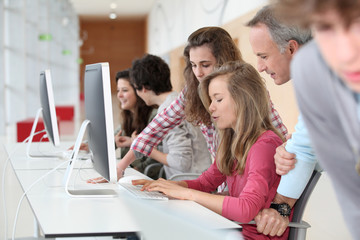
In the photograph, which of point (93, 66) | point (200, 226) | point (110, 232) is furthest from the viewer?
point (93, 66)

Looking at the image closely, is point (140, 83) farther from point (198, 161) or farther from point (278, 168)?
point (278, 168)

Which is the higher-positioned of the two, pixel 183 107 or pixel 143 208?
pixel 183 107

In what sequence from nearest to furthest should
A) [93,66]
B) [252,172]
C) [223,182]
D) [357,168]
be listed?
[357,168], [252,172], [93,66], [223,182]

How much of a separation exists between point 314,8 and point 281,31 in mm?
1292

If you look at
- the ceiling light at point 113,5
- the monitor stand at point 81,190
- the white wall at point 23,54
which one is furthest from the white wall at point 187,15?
the white wall at point 23,54

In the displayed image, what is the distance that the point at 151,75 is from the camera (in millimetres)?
3730

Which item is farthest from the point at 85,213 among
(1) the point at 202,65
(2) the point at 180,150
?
(2) the point at 180,150

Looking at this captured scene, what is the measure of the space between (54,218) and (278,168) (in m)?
0.80

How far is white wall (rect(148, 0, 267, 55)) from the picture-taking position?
5.86 meters

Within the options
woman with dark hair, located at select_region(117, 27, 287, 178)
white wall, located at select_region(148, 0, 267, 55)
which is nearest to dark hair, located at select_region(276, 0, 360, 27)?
woman with dark hair, located at select_region(117, 27, 287, 178)

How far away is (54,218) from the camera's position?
1681 millimetres

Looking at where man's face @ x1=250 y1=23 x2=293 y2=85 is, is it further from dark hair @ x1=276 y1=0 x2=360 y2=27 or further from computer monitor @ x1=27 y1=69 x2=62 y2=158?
computer monitor @ x1=27 y1=69 x2=62 y2=158

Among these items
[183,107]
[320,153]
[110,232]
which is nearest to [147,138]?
[183,107]

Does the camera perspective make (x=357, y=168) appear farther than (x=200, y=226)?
Yes
